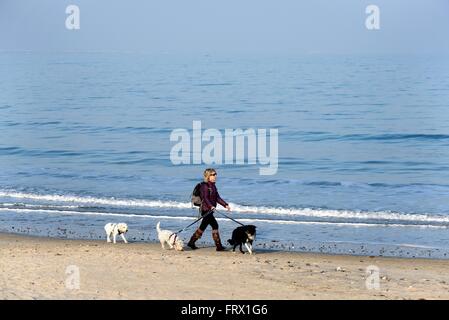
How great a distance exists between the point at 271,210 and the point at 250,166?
9205 millimetres

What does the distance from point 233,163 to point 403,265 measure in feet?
56.2

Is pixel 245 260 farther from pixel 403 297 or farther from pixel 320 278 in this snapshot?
pixel 403 297

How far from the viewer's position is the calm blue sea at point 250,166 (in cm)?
1983

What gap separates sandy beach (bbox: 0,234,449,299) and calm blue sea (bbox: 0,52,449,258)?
63.8 inches

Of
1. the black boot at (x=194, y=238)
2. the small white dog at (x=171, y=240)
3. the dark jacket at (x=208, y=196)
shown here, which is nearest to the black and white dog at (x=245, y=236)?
the dark jacket at (x=208, y=196)

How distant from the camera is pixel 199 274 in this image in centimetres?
1349

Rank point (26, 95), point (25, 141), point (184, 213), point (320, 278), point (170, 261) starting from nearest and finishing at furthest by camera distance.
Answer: point (320, 278) < point (170, 261) < point (184, 213) < point (25, 141) < point (26, 95)

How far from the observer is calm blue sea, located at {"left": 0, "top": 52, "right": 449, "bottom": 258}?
19.8 meters

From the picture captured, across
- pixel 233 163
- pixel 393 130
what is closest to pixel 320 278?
pixel 233 163

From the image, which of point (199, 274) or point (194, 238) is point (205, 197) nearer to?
point (194, 238)

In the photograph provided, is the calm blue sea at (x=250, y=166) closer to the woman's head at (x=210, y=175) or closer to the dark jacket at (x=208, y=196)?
the dark jacket at (x=208, y=196)

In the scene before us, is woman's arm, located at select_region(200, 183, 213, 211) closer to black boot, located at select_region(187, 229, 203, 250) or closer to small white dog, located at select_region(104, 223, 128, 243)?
black boot, located at select_region(187, 229, 203, 250)

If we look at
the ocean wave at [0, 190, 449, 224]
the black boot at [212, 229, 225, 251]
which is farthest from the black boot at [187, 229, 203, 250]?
the ocean wave at [0, 190, 449, 224]

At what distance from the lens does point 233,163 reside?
3212 centimetres
